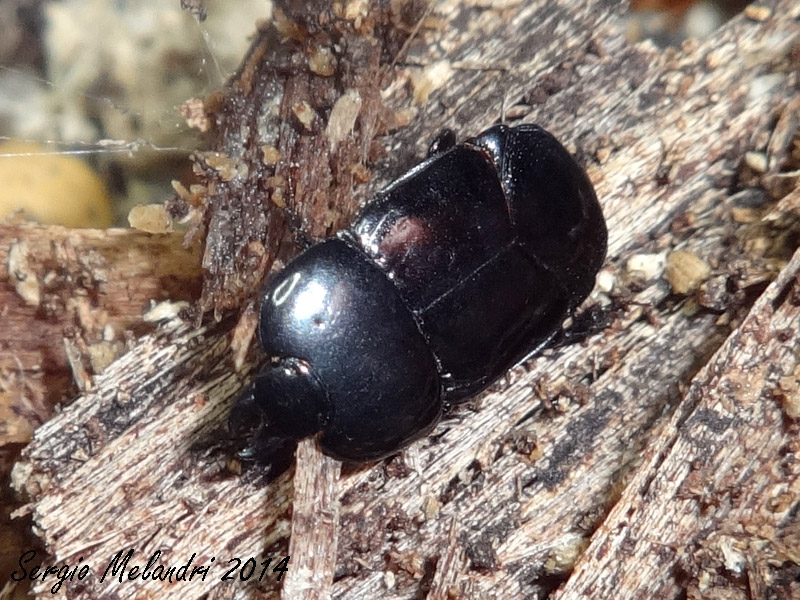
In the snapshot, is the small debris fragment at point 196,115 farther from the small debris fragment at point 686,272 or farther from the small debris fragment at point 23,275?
the small debris fragment at point 686,272

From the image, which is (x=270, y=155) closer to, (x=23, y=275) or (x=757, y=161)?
(x=23, y=275)

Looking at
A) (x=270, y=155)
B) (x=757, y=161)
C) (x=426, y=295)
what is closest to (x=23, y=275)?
(x=270, y=155)

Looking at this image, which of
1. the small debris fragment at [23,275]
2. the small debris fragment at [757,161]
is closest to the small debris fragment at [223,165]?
the small debris fragment at [23,275]

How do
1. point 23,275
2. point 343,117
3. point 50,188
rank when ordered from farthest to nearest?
point 50,188 → point 23,275 → point 343,117

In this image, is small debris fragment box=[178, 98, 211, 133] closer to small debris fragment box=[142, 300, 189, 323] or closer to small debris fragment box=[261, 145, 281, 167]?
small debris fragment box=[261, 145, 281, 167]

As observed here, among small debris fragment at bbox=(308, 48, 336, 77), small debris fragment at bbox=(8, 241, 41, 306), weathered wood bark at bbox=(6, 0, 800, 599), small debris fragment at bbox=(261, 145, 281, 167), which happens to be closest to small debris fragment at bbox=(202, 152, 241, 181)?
small debris fragment at bbox=(261, 145, 281, 167)

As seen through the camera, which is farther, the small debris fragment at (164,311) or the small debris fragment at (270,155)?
the small debris fragment at (164,311)
